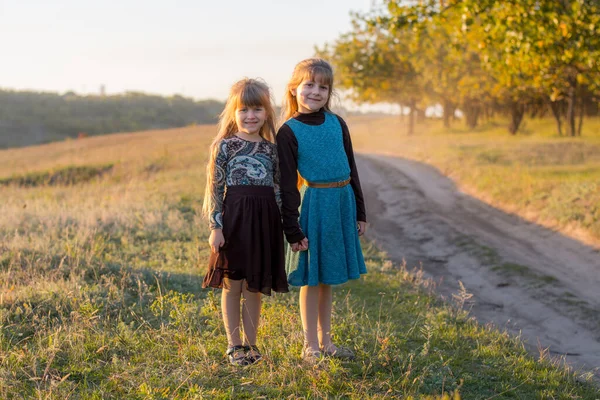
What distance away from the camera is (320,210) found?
168 inches

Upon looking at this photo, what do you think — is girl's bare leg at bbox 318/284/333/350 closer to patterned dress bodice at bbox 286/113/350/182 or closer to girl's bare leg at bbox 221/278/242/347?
girl's bare leg at bbox 221/278/242/347

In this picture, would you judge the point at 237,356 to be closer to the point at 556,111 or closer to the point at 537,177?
the point at 537,177

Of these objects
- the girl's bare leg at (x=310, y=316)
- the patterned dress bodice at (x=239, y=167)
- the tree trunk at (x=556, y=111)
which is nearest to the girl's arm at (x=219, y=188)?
the patterned dress bodice at (x=239, y=167)

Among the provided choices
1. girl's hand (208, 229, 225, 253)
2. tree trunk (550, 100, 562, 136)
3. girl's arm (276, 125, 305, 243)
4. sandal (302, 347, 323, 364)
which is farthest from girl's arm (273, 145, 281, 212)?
tree trunk (550, 100, 562, 136)

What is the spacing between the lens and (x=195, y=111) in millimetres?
71062

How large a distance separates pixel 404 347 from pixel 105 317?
264cm

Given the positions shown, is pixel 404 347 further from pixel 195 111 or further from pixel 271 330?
pixel 195 111

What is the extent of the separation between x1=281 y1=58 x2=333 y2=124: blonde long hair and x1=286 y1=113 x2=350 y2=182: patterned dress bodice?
26 cm

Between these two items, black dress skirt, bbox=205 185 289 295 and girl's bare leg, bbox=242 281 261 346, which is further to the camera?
girl's bare leg, bbox=242 281 261 346

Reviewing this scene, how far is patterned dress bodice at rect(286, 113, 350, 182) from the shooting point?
428 cm

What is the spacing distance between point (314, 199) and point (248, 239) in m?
0.57

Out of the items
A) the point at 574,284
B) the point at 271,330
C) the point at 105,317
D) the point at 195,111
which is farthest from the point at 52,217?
the point at 195,111

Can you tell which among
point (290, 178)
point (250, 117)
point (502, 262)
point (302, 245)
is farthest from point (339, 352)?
point (502, 262)

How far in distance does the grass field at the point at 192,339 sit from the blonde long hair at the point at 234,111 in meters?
1.18
